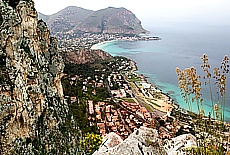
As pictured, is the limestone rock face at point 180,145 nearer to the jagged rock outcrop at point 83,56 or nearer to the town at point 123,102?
the town at point 123,102

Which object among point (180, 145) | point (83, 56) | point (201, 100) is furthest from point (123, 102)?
point (201, 100)

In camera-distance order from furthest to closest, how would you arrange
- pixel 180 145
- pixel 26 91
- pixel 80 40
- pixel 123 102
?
pixel 80 40 < pixel 123 102 < pixel 26 91 < pixel 180 145

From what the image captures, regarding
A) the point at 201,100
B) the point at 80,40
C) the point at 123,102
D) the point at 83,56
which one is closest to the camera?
the point at 201,100

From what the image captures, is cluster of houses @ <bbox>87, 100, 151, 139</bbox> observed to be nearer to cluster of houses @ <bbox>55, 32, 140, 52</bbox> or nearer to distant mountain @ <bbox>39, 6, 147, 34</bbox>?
cluster of houses @ <bbox>55, 32, 140, 52</bbox>

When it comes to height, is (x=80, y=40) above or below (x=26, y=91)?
above

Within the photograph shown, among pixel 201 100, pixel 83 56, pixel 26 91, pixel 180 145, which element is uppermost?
pixel 201 100

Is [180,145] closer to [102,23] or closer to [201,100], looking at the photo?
[201,100]

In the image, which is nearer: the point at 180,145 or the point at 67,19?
the point at 180,145
